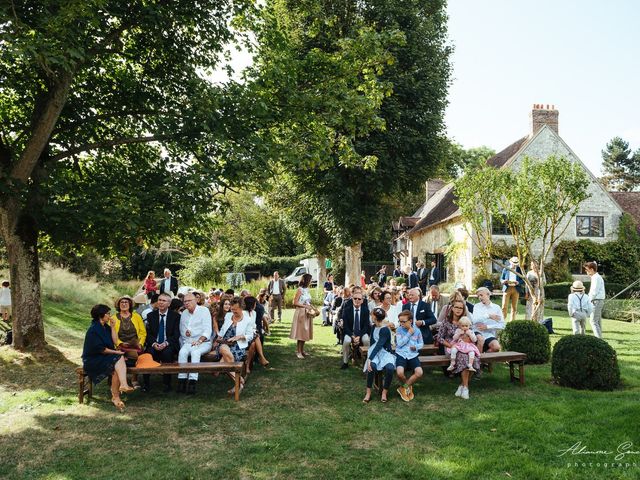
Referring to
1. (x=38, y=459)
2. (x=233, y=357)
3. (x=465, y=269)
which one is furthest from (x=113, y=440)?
(x=465, y=269)

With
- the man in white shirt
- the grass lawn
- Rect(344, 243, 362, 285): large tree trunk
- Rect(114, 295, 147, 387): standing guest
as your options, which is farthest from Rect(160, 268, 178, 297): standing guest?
Rect(344, 243, 362, 285): large tree trunk

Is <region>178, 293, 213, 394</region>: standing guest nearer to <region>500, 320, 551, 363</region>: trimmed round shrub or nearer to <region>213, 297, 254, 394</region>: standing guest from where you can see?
<region>213, 297, 254, 394</region>: standing guest

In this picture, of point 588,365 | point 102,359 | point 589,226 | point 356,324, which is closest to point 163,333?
point 102,359

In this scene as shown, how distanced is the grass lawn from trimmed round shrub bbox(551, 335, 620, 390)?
9.8 inches

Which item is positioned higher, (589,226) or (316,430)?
(589,226)

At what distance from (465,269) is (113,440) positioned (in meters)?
26.3

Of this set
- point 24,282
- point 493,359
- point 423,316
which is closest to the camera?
point 493,359

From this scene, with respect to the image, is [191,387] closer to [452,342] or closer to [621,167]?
[452,342]

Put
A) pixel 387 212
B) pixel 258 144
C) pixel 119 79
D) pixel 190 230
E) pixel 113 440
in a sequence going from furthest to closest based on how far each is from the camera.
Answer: pixel 387 212 → pixel 119 79 → pixel 190 230 → pixel 258 144 → pixel 113 440

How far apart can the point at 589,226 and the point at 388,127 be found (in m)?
15.9

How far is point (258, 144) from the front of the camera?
1040 centimetres

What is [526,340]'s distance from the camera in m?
10.2

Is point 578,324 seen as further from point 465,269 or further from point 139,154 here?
point 465,269

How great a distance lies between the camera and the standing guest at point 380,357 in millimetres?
7996
